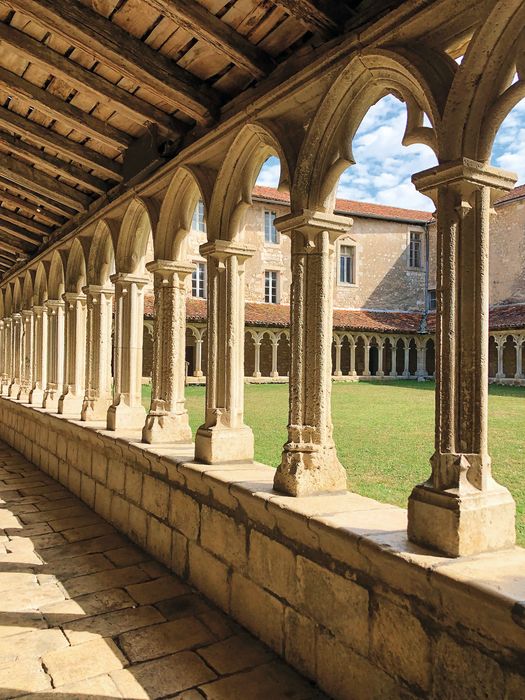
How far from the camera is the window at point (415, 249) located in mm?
→ 25297

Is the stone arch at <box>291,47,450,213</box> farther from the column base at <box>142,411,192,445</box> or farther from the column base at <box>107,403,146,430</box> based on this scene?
the column base at <box>107,403,146,430</box>

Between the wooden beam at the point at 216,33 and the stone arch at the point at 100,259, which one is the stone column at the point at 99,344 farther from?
the wooden beam at the point at 216,33

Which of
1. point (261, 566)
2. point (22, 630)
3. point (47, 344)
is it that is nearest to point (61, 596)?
point (22, 630)

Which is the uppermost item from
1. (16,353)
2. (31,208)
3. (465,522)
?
(31,208)

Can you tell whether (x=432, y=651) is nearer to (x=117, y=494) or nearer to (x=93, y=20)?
(x=117, y=494)

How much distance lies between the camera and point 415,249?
25484 mm

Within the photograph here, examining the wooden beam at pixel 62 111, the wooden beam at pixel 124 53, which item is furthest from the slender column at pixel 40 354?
the wooden beam at pixel 124 53

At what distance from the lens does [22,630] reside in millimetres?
2682

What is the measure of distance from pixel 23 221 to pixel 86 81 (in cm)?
378

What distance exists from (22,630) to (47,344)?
5948 mm

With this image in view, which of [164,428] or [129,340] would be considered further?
[129,340]

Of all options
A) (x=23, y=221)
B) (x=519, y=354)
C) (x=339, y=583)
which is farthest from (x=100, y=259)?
(x=519, y=354)

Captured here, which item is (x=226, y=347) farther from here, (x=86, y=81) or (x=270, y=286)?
(x=270, y=286)

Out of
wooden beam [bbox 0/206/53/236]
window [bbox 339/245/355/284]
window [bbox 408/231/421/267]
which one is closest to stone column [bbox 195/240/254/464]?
wooden beam [bbox 0/206/53/236]
